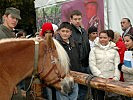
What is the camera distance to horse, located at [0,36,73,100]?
3.36 metres

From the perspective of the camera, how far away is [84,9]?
9.14 m

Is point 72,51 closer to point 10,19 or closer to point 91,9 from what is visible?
point 10,19

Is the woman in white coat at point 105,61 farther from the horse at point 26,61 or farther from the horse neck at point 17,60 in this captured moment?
the horse neck at point 17,60

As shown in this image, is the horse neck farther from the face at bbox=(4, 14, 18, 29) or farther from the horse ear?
the face at bbox=(4, 14, 18, 29)

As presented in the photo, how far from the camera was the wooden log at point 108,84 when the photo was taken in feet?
11.0

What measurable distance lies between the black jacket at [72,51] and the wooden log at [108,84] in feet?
1.13

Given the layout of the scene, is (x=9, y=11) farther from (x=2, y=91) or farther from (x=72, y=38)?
(x=2, y=91)

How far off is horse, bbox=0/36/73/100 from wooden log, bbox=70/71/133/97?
58 cm

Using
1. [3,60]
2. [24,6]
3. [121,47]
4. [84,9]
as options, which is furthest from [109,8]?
[24,6]

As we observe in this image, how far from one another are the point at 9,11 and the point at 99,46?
158cm

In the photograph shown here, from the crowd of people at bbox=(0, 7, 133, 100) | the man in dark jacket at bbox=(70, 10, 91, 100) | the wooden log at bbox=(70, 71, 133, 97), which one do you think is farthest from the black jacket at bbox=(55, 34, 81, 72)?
the wooden log at bbox=(70, 71, 133, 97)

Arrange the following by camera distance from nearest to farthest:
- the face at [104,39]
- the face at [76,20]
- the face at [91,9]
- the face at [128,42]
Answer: the face at [104,39] < the face at [128,42] < the face at [76,20] < the face at [91,9]

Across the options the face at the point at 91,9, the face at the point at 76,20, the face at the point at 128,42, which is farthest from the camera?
the face at the point at 91,9

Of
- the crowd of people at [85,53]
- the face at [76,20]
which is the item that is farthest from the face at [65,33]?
the face at [76,20]
